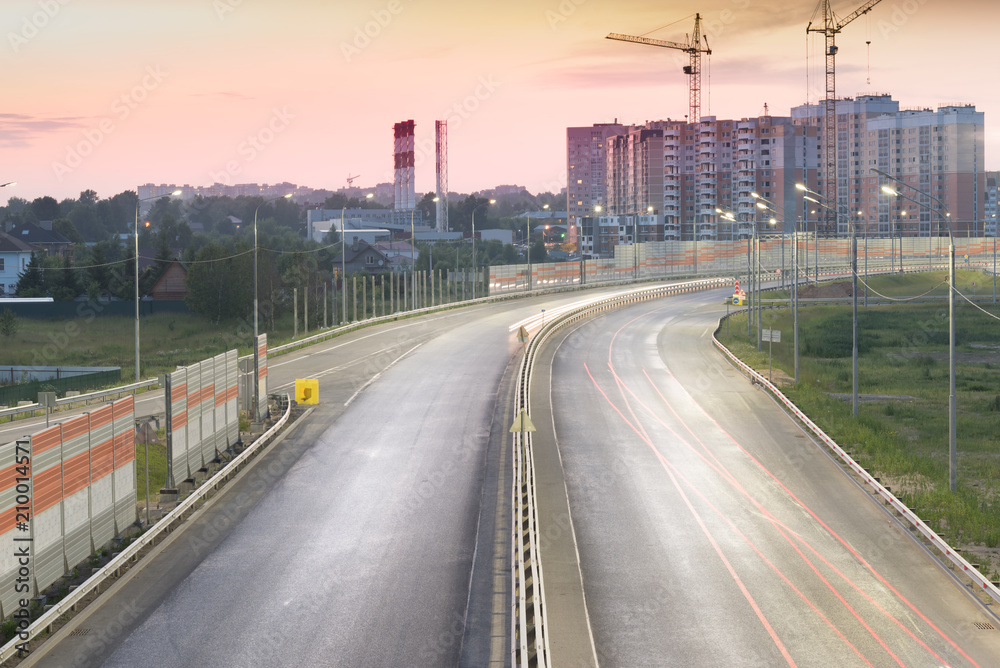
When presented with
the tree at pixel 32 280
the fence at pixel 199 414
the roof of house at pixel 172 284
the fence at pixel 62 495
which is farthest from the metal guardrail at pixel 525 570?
the tree at pixel 32 280


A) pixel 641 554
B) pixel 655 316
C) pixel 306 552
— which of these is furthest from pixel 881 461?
pixel 655 316

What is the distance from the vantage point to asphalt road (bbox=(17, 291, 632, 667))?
16.6 metres

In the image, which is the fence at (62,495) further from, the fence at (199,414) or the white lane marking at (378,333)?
the white lane marking at (378,333)

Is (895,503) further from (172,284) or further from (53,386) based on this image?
(172,284)

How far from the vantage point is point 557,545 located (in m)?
22.8

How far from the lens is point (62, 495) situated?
18812mm

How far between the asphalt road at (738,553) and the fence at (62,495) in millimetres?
9431

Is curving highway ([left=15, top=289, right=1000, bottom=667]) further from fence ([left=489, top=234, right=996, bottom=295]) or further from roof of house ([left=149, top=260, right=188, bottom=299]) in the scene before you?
roof of house ([left=149, top=260, right=188, bottom=299])

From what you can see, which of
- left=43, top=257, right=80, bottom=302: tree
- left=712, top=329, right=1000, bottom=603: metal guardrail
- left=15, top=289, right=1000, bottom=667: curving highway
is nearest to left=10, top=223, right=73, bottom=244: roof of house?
left=43, top=257, right=80, bottom=302: tree

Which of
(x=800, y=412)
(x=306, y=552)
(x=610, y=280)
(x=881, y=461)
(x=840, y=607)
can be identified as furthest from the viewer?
(x=610, y=280)

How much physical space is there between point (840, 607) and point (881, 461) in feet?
41.5

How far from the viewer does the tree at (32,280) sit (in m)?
97.4

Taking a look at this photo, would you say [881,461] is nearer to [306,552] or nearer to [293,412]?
[306,552]

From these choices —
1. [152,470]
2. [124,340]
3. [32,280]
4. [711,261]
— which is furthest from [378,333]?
[711,261]
